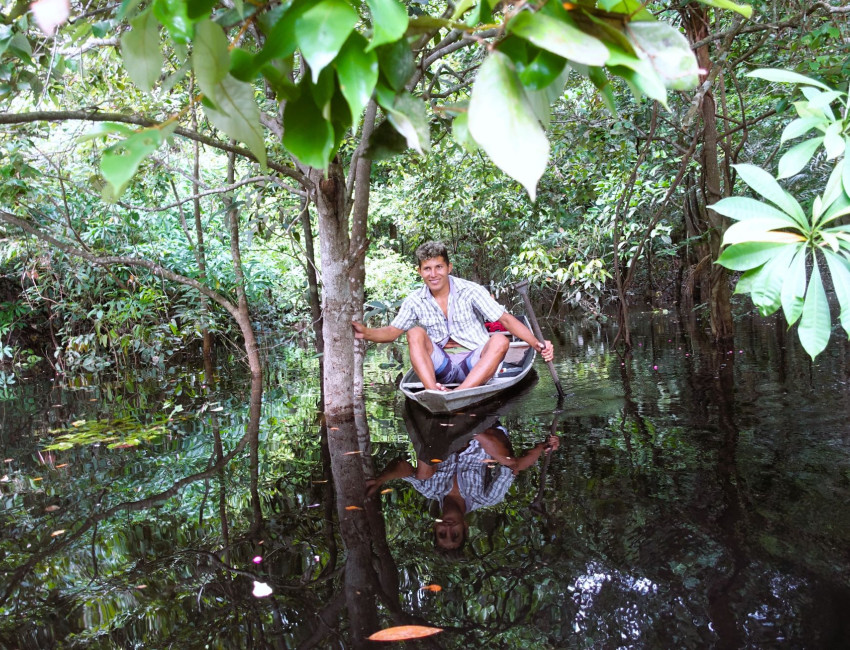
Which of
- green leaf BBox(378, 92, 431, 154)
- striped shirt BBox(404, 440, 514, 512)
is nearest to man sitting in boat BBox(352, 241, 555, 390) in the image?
striped shirt BBox(404, 440, 514, 512)

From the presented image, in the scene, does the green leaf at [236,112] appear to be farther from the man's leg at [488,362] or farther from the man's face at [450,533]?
the man's leg at [488,362]

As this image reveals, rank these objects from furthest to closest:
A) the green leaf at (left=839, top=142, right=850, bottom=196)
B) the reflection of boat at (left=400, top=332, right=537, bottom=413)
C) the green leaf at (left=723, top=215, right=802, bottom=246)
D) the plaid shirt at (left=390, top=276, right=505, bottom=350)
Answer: the plaid shirt at (left=390, top=276, right=505, bottom=350), the reflection of boat at (left=400, top=332, right=537, bottom=413), the green leaf at (left=839, top=142, right=850, bottom=196), the green leaf at (left=723, top=215, right=802, bottom=246)

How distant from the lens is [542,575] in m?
2.28

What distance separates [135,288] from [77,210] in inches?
50.6

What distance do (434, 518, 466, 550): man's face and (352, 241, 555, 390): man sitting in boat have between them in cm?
230

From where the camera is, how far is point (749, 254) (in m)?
1.28

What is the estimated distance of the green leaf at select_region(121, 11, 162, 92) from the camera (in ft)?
2.22

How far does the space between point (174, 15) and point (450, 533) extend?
240 centimetres

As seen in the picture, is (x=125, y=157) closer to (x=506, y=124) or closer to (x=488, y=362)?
(x=506, y=124)

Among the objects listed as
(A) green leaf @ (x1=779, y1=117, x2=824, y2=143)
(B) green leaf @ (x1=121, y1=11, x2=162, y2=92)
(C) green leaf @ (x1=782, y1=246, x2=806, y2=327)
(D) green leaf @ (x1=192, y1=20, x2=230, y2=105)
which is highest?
(A) green leaf @ (x1=779, y1=117, x2=824, y2=143)

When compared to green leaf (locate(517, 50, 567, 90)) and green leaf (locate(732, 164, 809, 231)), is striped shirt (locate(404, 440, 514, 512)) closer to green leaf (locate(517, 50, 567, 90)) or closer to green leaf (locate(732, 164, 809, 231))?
green leaf (locate(732, 164, 809, 231))

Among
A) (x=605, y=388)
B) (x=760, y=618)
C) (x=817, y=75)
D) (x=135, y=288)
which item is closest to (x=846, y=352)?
(x=605, y=388)

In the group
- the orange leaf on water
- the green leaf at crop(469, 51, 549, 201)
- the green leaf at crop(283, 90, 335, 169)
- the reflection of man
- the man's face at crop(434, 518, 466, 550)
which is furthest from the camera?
the reflection of man

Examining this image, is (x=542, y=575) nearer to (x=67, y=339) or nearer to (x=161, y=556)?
(x=161, y=556)
